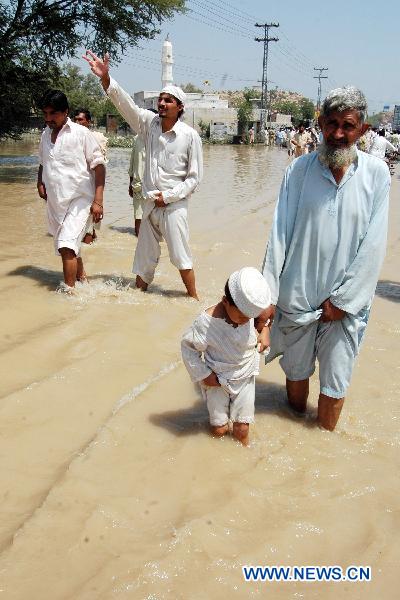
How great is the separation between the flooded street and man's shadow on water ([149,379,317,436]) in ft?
0.05

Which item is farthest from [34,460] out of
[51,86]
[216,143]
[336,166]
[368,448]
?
[216,143]

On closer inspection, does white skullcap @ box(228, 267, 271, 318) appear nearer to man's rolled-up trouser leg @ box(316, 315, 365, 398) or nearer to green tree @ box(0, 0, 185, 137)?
man's rolled-up trouser leg @ box(316, 315, 365, 398)

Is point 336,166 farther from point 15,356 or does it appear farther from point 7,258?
point 7,258

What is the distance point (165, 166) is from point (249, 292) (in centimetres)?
294

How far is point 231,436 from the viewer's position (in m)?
3.47

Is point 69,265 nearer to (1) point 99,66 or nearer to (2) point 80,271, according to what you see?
(2) point 80,271

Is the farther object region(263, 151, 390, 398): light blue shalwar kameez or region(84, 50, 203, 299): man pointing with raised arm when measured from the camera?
region(84, 50, 203, 299): man pointing with raised arm

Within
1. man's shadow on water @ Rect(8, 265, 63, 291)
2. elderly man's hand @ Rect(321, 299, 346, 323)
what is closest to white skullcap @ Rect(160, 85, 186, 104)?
man's shadow on water @ Rect(8, 265, 63, 291)

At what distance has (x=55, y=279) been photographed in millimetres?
6348

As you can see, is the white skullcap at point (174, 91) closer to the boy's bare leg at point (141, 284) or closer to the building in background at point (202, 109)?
the boy's bare leg at point (141, 284)

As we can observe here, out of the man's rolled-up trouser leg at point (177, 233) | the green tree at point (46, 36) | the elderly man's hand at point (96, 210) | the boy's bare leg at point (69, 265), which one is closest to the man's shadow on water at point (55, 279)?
the boy's bare leg at point (69, 265)

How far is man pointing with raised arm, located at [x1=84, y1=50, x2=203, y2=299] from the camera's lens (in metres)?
5.35

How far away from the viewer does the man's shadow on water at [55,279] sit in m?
6.10

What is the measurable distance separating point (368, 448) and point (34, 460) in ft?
6.10
